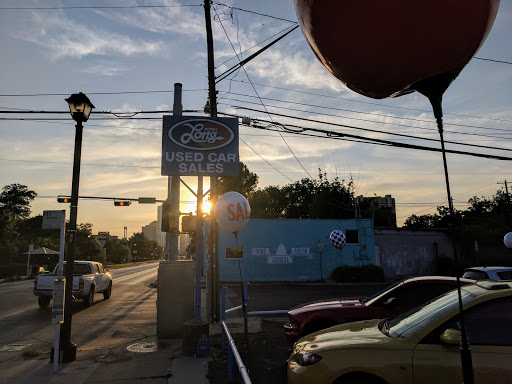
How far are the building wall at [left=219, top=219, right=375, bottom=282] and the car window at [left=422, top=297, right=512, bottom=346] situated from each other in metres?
21.2

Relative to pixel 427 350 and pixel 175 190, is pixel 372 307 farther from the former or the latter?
pixel 175 190

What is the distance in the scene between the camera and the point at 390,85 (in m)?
1.43

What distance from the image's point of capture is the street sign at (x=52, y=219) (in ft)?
39.3

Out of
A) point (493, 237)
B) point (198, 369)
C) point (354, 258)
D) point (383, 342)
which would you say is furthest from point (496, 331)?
point (493, 237)

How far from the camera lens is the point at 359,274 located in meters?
23.6

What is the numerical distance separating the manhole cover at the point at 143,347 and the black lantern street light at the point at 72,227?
1.20m

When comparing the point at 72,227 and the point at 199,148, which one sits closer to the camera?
the point at 72,227

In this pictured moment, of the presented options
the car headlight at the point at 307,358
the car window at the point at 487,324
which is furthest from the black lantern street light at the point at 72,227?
the car window at the point at 487,324

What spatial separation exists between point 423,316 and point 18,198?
87.1 m

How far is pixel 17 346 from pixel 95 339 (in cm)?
156

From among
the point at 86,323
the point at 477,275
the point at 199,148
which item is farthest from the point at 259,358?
the point at 477,275

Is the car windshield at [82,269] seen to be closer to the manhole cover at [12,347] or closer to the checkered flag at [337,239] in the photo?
the manhole cover at [12,347]

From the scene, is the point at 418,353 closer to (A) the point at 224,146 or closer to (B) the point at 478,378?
(B) the point at 478,378

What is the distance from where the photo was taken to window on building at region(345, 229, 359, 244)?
26172mm
